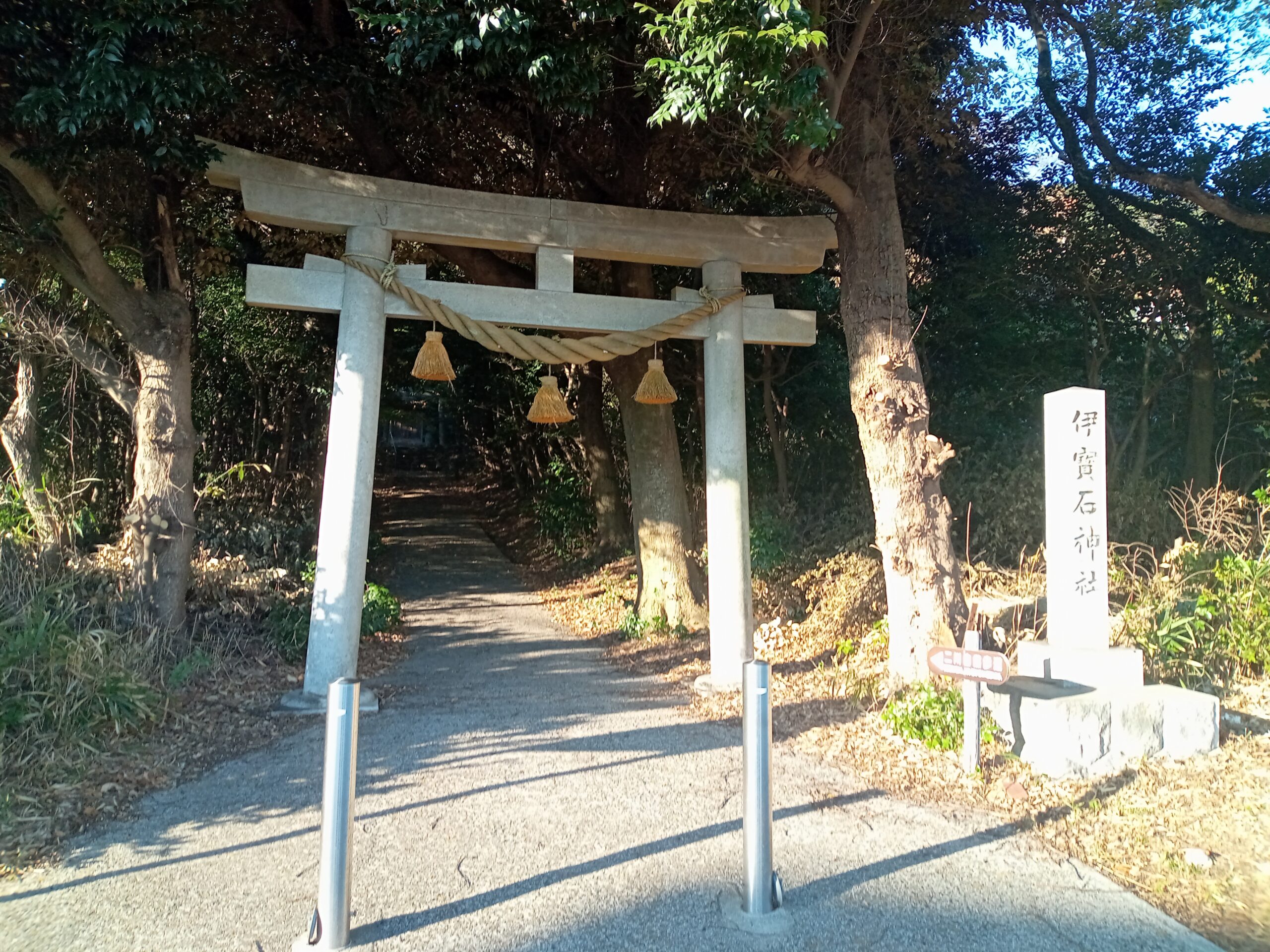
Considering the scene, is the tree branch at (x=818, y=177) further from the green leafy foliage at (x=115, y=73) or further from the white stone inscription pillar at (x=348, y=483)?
the green leafy foliage at (x=115, y=73)

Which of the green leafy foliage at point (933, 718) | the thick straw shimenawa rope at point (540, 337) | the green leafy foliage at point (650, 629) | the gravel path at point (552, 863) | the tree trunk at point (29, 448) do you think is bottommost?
the gravel path at point (552, 863)

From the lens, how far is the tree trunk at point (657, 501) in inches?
Result: 359

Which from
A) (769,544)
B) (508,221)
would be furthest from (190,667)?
(769,544)

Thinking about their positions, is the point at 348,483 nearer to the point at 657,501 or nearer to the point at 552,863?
the point at 552,863

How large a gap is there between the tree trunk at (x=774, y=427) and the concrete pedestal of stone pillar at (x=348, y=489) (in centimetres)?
533

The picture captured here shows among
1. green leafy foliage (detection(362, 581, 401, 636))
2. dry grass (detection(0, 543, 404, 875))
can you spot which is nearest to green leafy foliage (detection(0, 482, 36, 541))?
dry grass (detection(0, 543, 404, 875))

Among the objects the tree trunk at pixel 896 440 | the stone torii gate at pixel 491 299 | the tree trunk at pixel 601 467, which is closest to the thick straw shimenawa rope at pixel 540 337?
the stone torii gate at pixel 491 299

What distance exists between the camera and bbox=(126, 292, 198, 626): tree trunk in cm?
667

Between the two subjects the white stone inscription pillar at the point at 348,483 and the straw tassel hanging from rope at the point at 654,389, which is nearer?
the white stone inscription pillar at the point at 348,483

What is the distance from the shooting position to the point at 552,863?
380cm

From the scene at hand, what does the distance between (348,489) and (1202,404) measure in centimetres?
932

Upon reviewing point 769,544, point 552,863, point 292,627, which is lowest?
point 552,863

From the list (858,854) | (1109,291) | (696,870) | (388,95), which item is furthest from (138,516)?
(1109,291)

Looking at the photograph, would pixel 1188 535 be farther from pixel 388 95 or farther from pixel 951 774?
pixel 388 95
